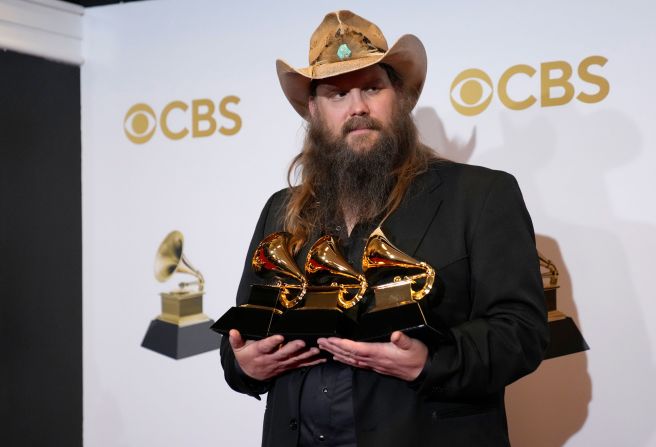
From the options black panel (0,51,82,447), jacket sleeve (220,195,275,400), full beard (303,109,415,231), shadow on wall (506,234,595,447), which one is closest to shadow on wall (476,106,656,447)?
shadow on wall (506,234,595,447)

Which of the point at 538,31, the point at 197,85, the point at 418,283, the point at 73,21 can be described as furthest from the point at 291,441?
the point at 73,21

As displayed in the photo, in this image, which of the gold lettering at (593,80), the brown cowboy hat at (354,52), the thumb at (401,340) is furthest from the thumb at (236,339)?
the gold lettering at (593,80)

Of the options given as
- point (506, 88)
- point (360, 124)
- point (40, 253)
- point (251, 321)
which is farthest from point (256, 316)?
point (40, 253)

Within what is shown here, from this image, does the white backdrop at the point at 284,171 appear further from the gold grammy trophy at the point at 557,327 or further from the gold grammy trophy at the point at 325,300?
the gold grammy trophy at the point at 325,300

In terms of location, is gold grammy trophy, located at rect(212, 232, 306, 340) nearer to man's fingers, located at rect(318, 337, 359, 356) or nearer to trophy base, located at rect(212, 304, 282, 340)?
trophy base, located at rect(212, 304, 282, 340)

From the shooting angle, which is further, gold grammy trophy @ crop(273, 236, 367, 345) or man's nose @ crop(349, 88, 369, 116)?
man's nose @ crop(349, 88, 369, 116)

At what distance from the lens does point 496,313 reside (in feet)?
6.67

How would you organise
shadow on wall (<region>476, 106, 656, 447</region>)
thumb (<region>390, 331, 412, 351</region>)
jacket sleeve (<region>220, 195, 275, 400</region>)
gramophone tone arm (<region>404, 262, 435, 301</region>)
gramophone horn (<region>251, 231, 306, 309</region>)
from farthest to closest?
shadow on wall (<region>476, 106, 656, 447</region>) < jacket sleeve (<region>220, 195, 275, 400</region>) < gramophone horn (<region>251, 231, 306, 309</region>) < gramophone tone arm (<region>404, 262, 435, 301</region>) < thumb (<region>390, 331, 412, 351</region>)

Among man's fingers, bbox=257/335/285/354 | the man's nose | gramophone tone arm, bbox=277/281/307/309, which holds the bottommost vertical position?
man's fingers, bbox=257/335/285/354

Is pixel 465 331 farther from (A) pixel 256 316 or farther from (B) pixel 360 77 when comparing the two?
(B) pixel 360 77

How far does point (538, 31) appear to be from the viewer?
9.71 feet

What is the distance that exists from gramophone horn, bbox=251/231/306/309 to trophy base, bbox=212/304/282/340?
3.2 inches

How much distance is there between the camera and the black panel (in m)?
3.85

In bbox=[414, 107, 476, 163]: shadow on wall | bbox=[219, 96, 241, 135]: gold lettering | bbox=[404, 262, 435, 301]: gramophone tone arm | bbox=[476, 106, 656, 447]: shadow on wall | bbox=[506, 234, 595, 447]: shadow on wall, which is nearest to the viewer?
bbox=[404, 262, 435, 301]: gramophone tone arm
